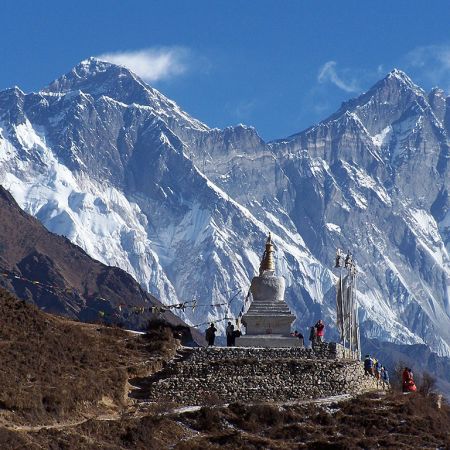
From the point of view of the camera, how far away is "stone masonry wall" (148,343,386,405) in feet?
242

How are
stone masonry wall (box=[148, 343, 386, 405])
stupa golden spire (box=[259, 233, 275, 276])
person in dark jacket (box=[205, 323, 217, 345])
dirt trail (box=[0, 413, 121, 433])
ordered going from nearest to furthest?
dirt trail (box=[0, 413, 121, 433])
stone masonry wall (box=[148, 343, 386, 405])
person in dark jacket (box=[205, 323, 217, 345])
stupa golden spire (box=[259, 233, 275, 276])

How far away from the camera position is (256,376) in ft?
245

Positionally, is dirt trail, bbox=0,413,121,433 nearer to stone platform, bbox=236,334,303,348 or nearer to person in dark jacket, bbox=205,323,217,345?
stone platform, bbox=236,334,303,348

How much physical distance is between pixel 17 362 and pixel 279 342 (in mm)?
17609

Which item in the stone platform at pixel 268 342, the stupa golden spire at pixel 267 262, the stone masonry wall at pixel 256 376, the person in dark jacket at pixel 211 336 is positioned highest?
the stupa golden spire at pixel 267 262

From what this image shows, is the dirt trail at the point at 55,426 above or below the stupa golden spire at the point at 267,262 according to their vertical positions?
below

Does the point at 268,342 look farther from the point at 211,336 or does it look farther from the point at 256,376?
the point at 256,376

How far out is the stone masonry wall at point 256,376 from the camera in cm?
7381

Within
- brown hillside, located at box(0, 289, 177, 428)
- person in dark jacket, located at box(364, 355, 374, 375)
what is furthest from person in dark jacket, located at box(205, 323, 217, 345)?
person in dark jacket, located at box(364, 355, 374, 375)

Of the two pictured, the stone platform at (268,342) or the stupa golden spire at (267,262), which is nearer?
the stone platform at (268,342)

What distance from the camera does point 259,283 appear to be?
88.4m

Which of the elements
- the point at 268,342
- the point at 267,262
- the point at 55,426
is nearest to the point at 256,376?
the point at 268,342

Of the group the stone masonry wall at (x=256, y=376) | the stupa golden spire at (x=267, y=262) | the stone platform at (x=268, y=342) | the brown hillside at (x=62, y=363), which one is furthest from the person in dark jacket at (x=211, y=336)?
the stone masonry wall at (x=256, y=376)

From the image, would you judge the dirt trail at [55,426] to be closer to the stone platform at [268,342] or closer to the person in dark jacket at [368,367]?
the stone platform at [268,342]
